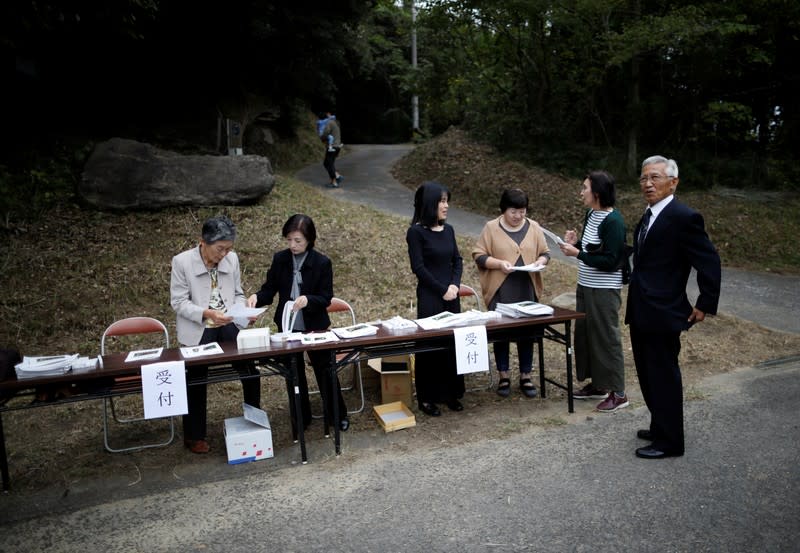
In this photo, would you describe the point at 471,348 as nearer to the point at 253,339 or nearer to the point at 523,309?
the point at 523,309

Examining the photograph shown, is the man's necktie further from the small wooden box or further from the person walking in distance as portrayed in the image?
the person walking in distance

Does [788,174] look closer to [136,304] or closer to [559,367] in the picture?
[559,367]

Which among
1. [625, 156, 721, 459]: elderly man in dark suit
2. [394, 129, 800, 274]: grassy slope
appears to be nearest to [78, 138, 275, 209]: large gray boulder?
[394, 129, 800, 274]: grassy slope

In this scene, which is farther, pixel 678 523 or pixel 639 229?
pixel 639 229

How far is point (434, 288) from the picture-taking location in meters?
5.02

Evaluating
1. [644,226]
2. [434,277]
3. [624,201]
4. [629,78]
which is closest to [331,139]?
[624,201]

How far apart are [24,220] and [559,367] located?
8045 mm

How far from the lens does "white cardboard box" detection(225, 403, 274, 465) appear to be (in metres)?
4.22

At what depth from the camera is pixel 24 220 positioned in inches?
355

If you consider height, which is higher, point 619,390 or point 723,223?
point 723,223

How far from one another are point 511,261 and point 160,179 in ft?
21.3

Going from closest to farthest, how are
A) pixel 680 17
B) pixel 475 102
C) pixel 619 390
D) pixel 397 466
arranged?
1. pixel 397 466
2. pixel 619 390
3. pixel 680 17
4. pixel 475 102

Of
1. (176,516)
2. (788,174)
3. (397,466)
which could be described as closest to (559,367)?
(397,466)

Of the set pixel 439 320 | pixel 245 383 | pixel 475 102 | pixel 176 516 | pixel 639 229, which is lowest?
pixel 176 516
